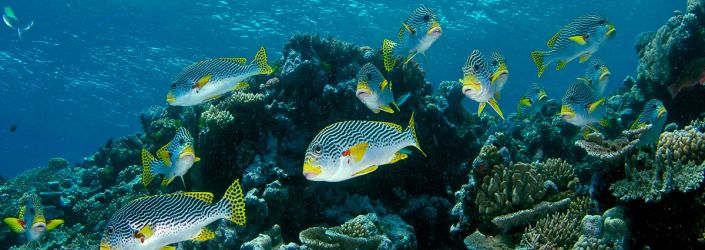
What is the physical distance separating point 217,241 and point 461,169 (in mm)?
4421

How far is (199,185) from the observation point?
7012 millimetres

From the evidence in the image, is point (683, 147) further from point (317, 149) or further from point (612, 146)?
point (317, 149)

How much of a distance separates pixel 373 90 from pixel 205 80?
6.87 ft

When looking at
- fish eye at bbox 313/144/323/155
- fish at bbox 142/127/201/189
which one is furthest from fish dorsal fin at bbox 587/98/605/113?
fish at bbox 142/127/201/189

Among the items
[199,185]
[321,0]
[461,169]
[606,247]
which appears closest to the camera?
[606,247]

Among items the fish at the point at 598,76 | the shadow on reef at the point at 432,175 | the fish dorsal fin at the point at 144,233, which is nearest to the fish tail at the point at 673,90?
the shadow on reef at the point at 432,175

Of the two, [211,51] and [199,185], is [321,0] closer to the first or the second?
[211,51]

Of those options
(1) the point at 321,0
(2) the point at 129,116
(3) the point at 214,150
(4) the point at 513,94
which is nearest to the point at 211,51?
(1) the point at 321,0

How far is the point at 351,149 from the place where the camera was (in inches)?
123

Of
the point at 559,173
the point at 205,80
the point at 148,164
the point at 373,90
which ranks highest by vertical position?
the point at 205,80

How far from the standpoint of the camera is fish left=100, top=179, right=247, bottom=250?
3.34 meters

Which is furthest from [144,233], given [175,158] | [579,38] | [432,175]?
[579,38]

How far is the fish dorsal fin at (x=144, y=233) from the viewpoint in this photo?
10.8 ft

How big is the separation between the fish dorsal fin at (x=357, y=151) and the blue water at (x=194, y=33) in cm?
2505
